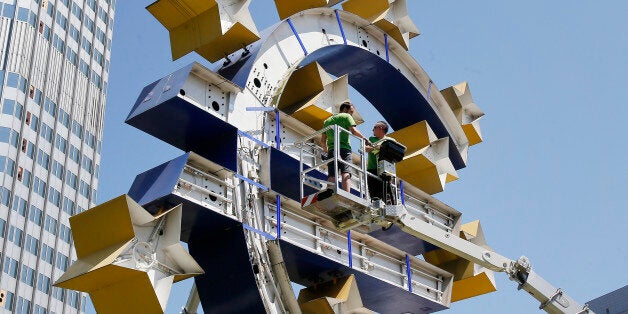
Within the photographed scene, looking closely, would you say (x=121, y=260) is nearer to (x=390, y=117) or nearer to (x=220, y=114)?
(x=220, y=114)

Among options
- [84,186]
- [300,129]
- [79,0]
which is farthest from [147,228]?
[79,0]

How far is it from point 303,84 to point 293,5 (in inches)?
60.9

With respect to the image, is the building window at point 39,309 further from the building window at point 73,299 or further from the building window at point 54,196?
the building window at point 54,196

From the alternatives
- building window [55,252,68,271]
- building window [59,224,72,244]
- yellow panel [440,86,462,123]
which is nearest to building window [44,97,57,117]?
building window [59,224,72,244]

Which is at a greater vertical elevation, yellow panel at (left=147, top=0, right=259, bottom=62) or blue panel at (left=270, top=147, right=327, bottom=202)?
yellow panel at (left=147, top=0, right=259, bottom=62)

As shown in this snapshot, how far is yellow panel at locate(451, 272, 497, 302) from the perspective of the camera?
16266mm

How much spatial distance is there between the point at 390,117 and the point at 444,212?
250 centimetres

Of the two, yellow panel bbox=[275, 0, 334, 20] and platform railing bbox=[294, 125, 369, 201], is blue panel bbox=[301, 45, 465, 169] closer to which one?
yellow panel bbox=[275, 0, 334, 20]

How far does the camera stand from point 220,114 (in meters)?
12.4

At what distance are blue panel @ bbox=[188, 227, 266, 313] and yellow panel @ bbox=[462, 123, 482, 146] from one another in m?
8.24

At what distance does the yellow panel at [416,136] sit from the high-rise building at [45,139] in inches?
1993

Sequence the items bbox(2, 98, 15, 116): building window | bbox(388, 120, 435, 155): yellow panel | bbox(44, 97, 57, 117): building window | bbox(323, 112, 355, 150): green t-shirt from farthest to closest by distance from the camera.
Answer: bbox(44, 97, 57, 117): building window < bbox(2, 98, 15, 116): building window < bbox(388, 120, 435, 155): yellow panel < bbox(323, 112, 355, 150): green t-shirt

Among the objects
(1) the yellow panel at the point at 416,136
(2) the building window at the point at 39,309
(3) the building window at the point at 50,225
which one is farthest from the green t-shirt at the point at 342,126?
(3) the building window at the point at 50,225

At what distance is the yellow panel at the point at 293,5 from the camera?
1538cm
